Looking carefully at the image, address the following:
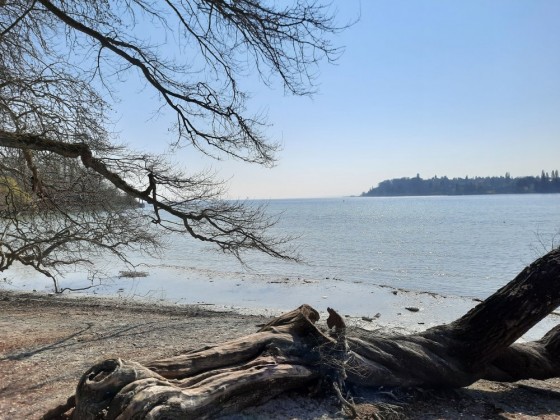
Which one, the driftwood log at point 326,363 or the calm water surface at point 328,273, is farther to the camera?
the calm water surface at point 328,273

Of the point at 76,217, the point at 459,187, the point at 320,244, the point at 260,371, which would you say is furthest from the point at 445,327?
the point at 459,187

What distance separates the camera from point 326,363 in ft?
14.6

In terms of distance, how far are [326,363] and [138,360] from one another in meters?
3.08

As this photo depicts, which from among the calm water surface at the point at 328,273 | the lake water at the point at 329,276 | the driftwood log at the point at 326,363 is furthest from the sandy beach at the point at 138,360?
the calm water surface at the point at 328,273

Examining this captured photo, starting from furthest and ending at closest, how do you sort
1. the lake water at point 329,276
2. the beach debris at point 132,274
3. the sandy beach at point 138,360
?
the beach debris at point 132,274 < the lake water at point 329,276 < the sandy beach at point 138,360

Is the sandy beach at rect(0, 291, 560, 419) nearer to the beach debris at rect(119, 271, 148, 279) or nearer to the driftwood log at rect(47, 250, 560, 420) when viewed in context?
the driftwood log at rect(47, 250, 560, 420)

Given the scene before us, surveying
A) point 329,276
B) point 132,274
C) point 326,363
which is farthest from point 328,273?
point 326,363

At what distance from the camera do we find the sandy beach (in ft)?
14.5

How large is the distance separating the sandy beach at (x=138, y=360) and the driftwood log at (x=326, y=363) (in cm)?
18

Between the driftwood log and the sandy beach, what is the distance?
18 centimetres

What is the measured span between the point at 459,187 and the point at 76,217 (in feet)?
603

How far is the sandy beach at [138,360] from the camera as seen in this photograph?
174 inches

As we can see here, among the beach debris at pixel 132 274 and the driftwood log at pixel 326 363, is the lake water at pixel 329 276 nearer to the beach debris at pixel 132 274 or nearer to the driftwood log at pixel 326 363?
the beach debris at pixel 132 274

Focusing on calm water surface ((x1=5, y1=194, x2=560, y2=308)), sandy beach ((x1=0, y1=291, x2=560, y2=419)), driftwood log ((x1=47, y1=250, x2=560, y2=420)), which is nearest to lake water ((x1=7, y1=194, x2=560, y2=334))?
calm water surface ((x1=5, y1=194, x2=560, y2=308))
